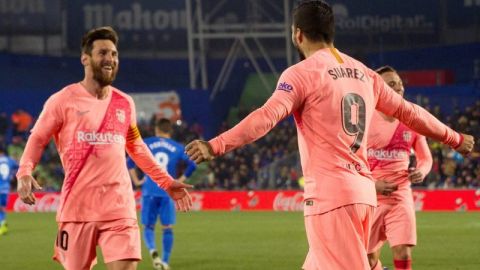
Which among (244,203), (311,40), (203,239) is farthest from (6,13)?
(311,40)

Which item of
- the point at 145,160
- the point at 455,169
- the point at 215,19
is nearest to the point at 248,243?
the point at 145,160

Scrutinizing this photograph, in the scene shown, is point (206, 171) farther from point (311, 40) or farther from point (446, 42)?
point (311, 40)

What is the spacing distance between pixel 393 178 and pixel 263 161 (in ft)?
98.6

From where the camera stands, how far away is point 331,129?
617 cm

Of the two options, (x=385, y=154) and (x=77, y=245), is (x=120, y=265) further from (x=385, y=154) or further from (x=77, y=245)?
(x=385, y=154)

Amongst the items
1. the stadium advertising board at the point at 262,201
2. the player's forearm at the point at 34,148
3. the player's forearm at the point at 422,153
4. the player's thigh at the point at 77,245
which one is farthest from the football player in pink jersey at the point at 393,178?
the stadium advertising board at the point at 262,201

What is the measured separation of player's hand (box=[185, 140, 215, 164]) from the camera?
5.52 meters

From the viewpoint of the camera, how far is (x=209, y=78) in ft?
164

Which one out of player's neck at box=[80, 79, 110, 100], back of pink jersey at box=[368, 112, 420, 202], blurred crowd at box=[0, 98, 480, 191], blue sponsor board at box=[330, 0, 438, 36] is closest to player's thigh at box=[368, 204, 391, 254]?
back of pink jersey at box=[368, 112, 420, 202]

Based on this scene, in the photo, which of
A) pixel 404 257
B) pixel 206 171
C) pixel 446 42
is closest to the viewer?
pixel 404 257

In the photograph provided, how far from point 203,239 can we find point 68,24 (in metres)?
30.4

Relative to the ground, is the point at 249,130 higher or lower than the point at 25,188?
higher

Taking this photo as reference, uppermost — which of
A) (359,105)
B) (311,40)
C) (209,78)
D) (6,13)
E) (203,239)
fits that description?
(6,13)

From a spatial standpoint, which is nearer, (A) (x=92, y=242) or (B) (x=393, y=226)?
(A) (x=92, y=242)
